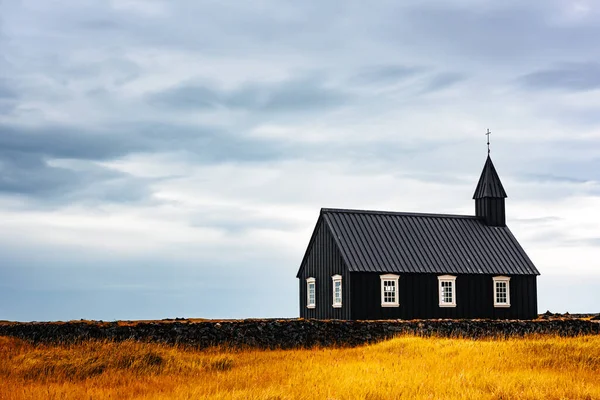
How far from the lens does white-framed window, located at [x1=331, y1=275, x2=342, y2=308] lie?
38.8 meters

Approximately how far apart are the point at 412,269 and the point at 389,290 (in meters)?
1.77

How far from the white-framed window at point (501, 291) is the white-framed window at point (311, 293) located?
10303 millimetres

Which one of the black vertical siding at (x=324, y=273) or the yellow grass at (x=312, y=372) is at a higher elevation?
the black vertical siding at (x=324, y=273)

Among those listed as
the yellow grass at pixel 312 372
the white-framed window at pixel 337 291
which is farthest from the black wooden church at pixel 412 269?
the yellow grass at pixel 312 372

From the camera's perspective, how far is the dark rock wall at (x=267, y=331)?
2686cm

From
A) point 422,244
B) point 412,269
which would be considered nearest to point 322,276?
point 412,269

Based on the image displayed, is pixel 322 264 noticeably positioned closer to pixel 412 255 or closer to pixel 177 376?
pixel 412 255

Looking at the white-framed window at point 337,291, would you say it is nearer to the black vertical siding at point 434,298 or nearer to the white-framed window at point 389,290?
the black vertical siding at point 434,298

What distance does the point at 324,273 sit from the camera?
1610 inches

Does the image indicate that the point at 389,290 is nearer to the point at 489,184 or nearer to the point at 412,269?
the point at 412,269

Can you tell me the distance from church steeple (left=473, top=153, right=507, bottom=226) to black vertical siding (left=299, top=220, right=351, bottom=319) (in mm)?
11252

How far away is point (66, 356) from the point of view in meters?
21.2

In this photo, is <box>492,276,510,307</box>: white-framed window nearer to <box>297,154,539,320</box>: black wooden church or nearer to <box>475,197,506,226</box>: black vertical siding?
<box>297,154,539,320</box>: black wooden church

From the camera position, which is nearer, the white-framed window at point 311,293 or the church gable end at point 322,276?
A: the church gable end at point 322,276
